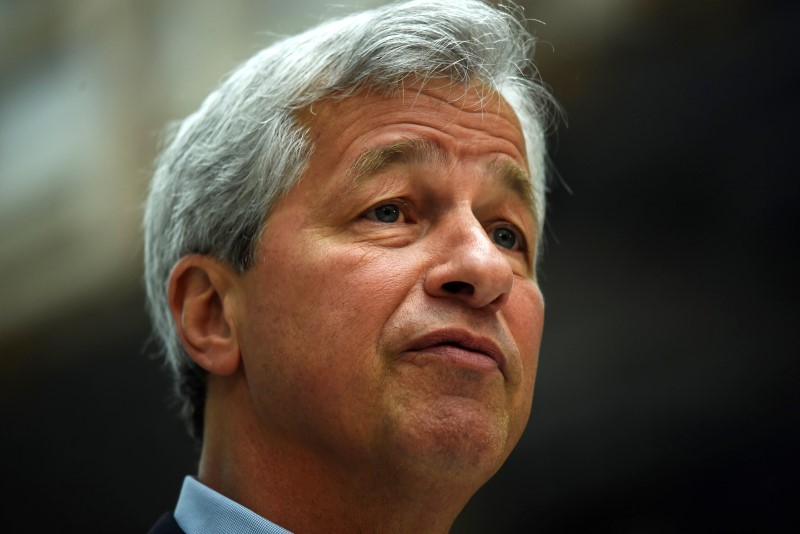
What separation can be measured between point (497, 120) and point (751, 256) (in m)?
2.19

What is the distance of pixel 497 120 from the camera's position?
2.15 meters

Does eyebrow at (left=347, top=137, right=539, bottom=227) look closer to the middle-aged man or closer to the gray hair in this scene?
the middle-aged man

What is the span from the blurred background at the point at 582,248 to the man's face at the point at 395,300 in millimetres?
1916

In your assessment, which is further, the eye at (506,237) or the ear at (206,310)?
the eye at (506,237)

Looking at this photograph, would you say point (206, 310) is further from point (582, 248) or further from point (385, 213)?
point (582, 248)

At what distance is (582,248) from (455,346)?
244 centimetres

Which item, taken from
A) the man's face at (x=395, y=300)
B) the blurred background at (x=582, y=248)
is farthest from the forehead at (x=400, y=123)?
the blurred background at (x=582, y=248)

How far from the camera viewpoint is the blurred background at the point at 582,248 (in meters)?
3.82

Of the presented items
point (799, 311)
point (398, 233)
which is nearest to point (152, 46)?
point (398, 233)

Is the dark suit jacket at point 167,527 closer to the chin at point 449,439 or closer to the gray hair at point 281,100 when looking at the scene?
the gray hair at point 281,100

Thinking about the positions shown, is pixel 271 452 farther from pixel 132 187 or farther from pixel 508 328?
pixel 132 187

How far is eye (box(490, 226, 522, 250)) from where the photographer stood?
2.17 meters

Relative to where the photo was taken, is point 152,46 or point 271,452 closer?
point 271,452

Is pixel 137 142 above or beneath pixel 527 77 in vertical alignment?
beneath
